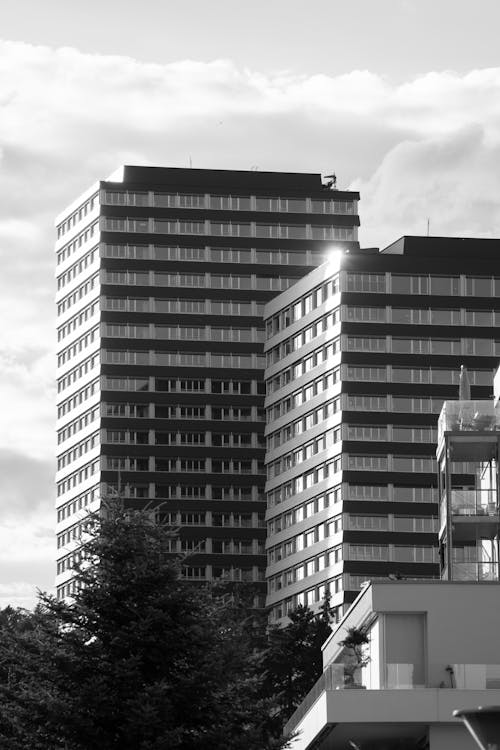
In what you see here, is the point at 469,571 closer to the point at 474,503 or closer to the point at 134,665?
the point at 474,503

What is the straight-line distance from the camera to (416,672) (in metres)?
65.4

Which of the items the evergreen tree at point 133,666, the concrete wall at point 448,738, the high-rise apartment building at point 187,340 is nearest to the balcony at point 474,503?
the concrete wall at point 448,738

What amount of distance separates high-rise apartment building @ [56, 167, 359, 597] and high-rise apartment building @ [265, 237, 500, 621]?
1571cm

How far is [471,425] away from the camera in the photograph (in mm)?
85438

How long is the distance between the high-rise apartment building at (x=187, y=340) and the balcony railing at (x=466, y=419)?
10334cm

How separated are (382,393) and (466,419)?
84961mm

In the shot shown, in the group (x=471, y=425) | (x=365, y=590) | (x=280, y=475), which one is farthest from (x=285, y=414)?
(x=365, y=590)

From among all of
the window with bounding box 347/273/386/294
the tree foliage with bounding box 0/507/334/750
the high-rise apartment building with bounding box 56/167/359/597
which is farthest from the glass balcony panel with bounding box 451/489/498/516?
the high-rise apartment building with bounding box 56/167/359/597

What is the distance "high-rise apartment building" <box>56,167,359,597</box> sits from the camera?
19138 centimetres

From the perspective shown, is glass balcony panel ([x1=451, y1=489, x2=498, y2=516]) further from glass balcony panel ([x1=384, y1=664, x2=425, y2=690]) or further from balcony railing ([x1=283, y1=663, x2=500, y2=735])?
glass balcony panel ([x1=384, y1=664, x2=425, y2=690])

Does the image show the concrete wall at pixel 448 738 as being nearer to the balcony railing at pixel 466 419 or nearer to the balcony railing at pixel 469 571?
the balcony railing at pixel 469 571

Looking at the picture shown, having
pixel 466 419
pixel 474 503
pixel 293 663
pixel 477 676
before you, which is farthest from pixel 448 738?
pixel 293 663

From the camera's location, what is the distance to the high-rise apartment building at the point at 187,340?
191m

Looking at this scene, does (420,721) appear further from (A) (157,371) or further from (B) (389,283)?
(A) (157,371)
